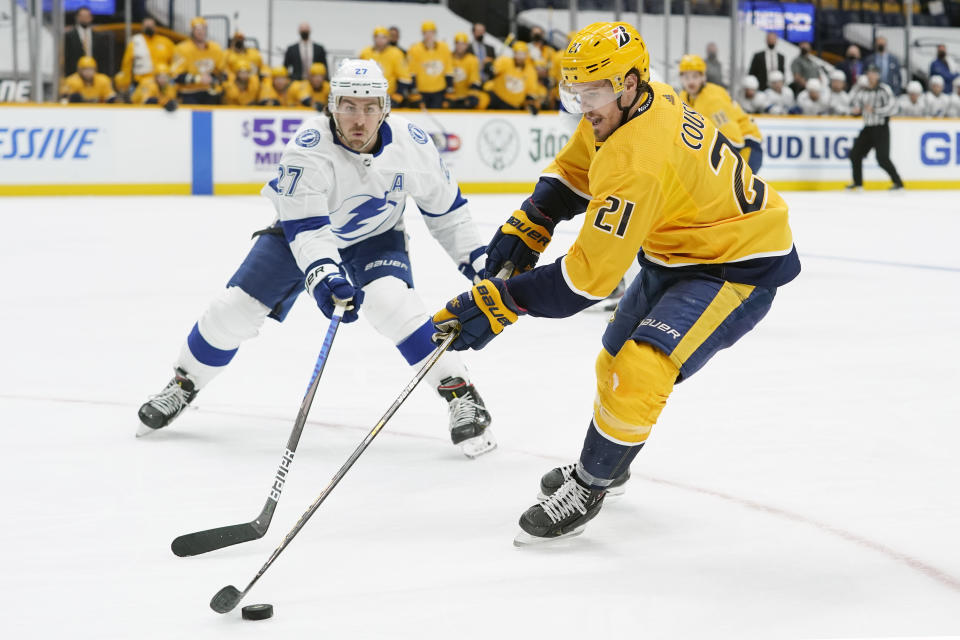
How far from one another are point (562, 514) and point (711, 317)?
1.82 ft

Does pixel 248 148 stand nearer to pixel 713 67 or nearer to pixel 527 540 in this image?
pixel 713 67

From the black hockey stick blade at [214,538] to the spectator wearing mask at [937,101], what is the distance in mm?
15678

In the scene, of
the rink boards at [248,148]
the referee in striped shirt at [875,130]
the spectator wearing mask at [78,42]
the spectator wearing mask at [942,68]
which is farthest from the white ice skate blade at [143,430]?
the spectator wearing mask at [942,68]

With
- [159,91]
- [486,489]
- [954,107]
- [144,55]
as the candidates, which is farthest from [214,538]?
[954,107]

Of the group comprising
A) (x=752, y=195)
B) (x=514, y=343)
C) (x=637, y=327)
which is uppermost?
(x=752, y=195)

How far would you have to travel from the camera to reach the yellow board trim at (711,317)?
8.93 feet

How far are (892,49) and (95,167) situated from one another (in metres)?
13.5

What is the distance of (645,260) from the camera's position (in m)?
2.98

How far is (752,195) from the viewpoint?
2.84m

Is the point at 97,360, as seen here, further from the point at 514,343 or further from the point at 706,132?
the point at 706,132

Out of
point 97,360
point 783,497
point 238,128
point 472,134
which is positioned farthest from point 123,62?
point 783,497

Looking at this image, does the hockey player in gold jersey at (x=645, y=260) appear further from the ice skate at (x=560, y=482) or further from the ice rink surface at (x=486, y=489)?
the ice rink surface at (x=486, y=489)

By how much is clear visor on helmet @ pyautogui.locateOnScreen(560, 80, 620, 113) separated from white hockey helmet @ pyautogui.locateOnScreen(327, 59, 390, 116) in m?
0.90

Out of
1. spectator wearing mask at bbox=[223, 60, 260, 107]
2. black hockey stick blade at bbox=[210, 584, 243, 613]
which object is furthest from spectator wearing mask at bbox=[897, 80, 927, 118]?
black hockey stick blade at bbox=[210, 584, 243, 613]
